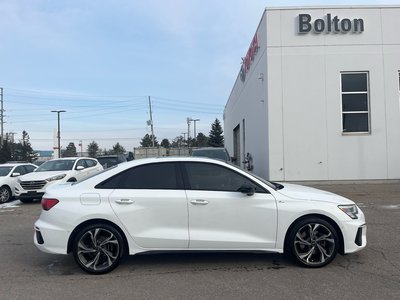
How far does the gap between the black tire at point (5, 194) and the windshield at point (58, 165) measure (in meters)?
1.29

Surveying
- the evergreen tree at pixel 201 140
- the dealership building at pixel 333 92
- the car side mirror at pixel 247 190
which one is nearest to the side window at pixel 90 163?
the dealership building at pixel 333 92

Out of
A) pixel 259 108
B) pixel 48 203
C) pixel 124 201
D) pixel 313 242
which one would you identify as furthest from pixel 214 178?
pixel 259 108

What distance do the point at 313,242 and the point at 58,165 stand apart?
1304 cm

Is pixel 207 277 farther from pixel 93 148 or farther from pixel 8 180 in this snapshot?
pixel 93 148

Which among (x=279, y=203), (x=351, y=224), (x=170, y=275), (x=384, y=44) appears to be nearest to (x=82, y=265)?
(x=170, y=275)

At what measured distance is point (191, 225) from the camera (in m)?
6.23

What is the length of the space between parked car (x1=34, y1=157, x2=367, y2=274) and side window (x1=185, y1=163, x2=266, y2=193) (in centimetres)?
8

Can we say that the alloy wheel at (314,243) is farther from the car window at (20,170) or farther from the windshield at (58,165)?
the car window at (20,170)

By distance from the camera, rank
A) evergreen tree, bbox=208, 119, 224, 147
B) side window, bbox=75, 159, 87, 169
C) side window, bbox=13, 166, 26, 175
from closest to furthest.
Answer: side window, bbox=75, 159, 87, 169, side window, bbox=13, 166, 26, 175, evergreen tree, bbox=208, 119, 224, 147

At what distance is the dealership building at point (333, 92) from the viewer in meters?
18.8

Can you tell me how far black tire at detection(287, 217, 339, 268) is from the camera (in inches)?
246

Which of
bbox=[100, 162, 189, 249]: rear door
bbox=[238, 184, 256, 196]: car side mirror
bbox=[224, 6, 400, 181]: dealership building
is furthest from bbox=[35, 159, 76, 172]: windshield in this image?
bbox=[238, 184, 256, 196]: car side mirror

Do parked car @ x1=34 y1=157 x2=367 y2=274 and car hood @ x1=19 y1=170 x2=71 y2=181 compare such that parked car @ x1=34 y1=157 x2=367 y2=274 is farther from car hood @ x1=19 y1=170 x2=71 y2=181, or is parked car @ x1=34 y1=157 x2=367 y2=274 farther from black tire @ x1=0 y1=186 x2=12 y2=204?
black tire @ x1=0 y1=186 x2=12 y2=204

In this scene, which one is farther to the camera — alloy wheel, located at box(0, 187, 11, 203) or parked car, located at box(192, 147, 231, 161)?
parked car, located at box(192, 147, 231, 161)
